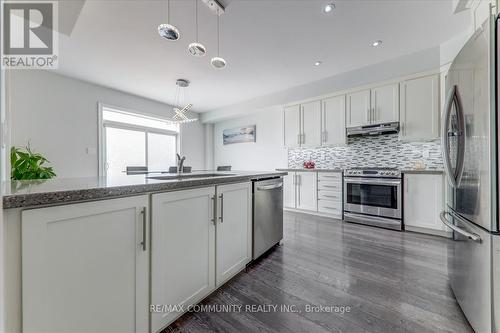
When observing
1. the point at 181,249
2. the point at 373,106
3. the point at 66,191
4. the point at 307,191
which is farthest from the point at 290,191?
the point at 66,191

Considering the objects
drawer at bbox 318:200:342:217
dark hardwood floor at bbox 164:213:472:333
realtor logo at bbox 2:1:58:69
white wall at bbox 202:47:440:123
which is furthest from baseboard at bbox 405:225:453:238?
realtor logo at bbox 2:1:58:69

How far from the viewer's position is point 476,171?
3.97 feet

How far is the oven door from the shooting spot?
3222 mm

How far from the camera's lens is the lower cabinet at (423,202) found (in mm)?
2904

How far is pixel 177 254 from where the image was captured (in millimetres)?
1327

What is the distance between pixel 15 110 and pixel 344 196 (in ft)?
18.1

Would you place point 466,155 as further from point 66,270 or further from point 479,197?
point 66,270

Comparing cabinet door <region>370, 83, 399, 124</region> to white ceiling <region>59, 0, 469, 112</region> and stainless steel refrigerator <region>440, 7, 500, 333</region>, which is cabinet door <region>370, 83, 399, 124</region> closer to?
white ceiling <region>59, 0, 469, 112</region>

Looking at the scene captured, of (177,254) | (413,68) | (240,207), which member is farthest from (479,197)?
(413,68)

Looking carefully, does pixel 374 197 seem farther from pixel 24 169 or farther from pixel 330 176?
pixel 24 169

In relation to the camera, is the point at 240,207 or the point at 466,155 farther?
the point at 240,207

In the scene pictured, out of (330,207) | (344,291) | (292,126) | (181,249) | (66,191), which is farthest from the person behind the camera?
(292,126)

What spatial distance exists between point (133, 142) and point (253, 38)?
3824 mm

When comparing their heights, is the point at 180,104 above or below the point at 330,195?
above
